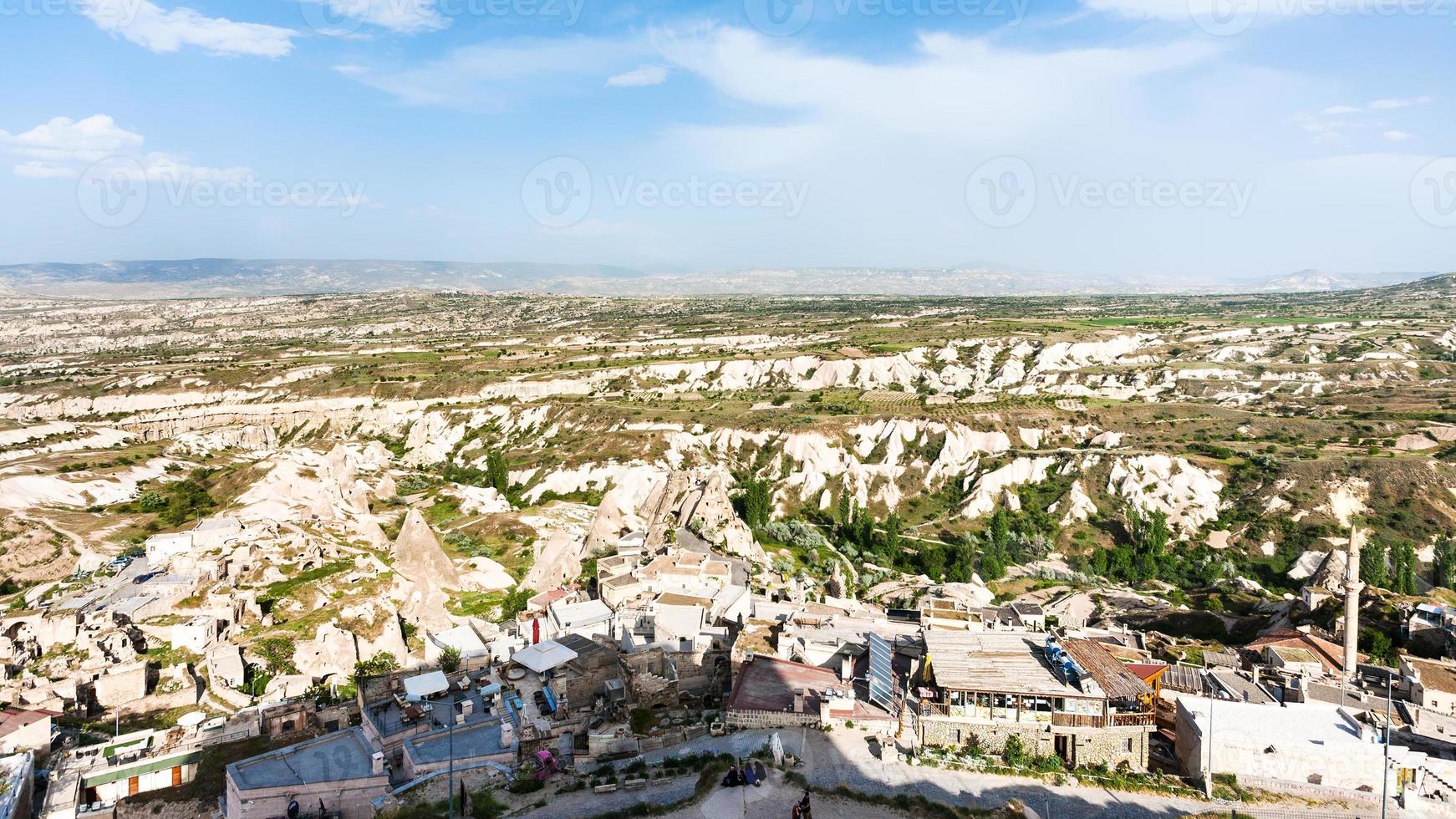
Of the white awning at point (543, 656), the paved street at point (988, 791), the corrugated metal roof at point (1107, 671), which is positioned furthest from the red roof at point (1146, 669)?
the white awning at point (543, 656)

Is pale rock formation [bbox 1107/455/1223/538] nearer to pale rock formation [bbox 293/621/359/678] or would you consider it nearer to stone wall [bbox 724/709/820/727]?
stone wall [bbox 724/709/820/727]

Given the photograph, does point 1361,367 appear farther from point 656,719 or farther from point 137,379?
point 137,379

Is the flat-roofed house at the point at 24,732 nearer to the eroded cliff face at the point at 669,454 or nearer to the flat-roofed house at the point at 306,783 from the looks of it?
the eroded cliff face at the point at 669,454

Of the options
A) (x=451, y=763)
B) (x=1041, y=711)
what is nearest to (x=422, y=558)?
(x=451, y=763)

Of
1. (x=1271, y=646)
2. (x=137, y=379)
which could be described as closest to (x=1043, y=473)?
(x=1271, y=646)

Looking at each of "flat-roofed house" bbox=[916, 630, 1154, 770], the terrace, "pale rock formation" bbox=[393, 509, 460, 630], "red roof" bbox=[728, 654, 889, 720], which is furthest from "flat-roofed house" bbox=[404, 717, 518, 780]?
the terrace

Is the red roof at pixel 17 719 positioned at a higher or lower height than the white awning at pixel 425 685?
lower

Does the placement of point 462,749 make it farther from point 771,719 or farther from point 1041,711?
point 1041,711
